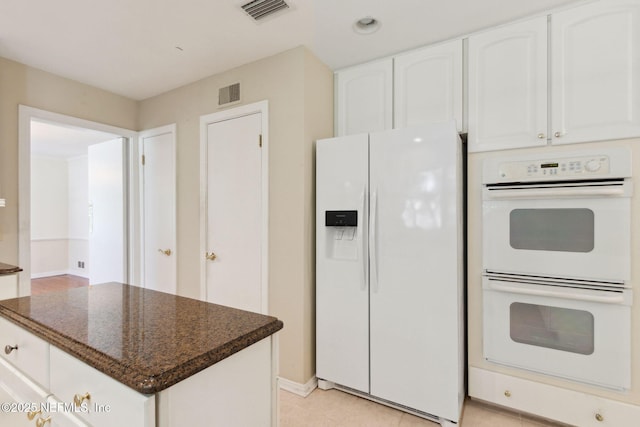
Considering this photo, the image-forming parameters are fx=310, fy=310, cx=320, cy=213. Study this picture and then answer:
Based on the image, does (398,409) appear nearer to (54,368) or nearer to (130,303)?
(130,303)

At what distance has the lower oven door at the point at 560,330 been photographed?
5.49ft

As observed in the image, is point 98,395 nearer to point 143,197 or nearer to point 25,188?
point 25,188

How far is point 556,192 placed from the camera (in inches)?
69.9

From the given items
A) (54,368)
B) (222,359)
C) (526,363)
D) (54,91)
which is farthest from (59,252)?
(526,363)

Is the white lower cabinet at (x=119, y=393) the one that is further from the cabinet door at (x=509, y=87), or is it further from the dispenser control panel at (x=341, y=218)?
the cabinet door at (x=509, y=87)

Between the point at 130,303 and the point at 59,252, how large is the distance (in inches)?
280

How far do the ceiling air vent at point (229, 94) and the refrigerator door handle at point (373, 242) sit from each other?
56.7 inches

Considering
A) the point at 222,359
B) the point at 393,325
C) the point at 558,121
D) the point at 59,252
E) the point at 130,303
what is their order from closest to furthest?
the point at 222,359, the point at 130,303, the point at 558,121, the point at 393,325, the point at 59,252

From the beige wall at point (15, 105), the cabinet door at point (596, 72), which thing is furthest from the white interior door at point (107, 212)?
the cabinet door at point (596, 72)

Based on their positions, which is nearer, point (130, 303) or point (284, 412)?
point (130, 303)

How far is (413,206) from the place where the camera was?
75.5 inches

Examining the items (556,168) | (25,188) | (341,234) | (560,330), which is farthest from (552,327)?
(25,188)

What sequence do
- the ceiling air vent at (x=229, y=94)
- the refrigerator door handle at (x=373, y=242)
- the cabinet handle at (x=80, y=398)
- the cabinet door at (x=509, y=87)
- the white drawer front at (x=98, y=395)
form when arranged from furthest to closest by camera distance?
the ceiling air vent at (x=229, y=94), the refrigerator door handle at (x=373, y=242), the cabinet door at (x=509, y=87), the cabinet handle at (x=80, y=398), the white drawer front at (x=98, y=395)

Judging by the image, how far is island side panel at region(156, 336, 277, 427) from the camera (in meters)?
0.71
